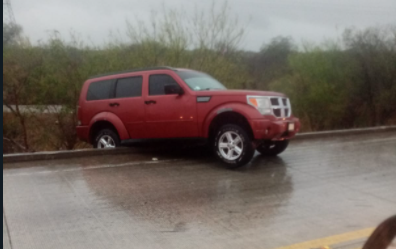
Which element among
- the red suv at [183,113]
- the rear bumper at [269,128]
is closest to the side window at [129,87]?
the red suv at [183,113]

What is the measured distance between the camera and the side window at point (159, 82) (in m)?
8.57

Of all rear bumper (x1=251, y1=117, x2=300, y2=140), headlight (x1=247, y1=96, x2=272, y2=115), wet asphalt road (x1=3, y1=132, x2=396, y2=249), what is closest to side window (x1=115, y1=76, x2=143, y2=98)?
wet asphalt road (x1=3, y1=132, x2=396, y2=249)

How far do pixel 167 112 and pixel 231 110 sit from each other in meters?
1.40

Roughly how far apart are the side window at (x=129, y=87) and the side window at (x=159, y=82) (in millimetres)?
277

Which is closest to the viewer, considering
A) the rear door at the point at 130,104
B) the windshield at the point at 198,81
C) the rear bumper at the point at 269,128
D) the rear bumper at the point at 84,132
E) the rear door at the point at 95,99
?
the rear bumper at the point at 269,128

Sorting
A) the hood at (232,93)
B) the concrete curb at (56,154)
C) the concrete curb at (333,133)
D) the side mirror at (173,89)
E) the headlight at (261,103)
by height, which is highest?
the side mirror at (173,89)

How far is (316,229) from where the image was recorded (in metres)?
4.67

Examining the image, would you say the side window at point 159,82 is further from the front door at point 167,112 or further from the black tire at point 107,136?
the black tire at point 107,136

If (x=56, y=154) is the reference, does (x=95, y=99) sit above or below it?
above

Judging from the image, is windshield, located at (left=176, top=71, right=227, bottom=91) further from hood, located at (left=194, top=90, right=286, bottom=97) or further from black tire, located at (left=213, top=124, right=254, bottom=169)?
black tire, located at (left=213, top=124, right=254, bottom=169)

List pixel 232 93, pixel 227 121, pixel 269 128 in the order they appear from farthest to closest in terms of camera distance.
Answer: pixel 227 121 < pixel 232 93 < pixel 269 128

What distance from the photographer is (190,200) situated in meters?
5.84

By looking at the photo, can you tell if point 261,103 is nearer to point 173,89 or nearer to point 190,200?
point 173,89

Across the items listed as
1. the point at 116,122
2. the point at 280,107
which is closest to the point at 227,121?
the point at 280,107
